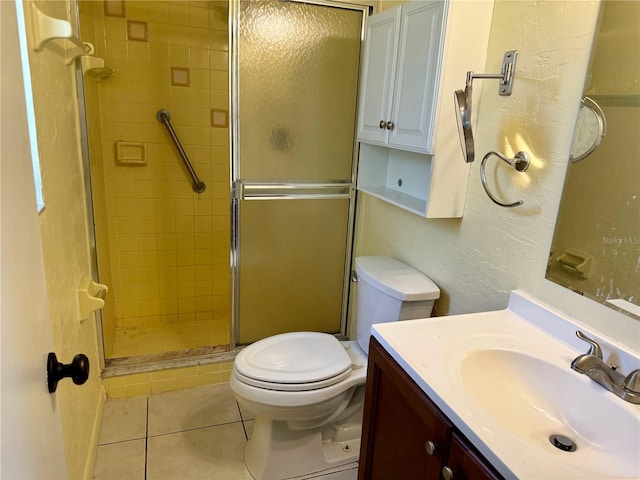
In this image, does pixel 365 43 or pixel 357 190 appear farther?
pixel 357 190

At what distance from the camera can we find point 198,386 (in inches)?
89.5

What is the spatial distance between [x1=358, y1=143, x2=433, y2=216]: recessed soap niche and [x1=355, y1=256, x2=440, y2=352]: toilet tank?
0.27 meters

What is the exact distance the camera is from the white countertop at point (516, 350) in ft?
2.61

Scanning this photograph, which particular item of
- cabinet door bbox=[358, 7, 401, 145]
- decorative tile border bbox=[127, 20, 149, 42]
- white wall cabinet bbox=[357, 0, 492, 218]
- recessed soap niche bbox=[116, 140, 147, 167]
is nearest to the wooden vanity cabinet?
white wall cabinet bbox=[357, 0, 492, 218]

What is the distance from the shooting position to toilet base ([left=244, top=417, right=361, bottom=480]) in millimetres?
1739

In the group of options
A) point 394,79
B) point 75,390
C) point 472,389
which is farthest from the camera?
point 394,79

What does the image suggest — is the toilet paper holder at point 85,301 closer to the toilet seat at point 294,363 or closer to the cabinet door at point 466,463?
the toilet seat at point 294,363

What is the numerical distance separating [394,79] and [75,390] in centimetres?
158

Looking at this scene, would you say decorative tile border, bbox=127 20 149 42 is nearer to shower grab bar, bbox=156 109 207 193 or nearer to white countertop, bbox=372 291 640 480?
shower grab bar, bbox=156 109 207 193

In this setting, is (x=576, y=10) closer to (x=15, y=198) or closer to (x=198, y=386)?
(x=15, y=198)

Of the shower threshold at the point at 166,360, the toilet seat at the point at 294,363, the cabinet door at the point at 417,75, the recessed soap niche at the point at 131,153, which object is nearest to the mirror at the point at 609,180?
the cabinet door at the point at 417,75

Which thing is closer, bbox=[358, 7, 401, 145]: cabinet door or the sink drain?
the sink drain

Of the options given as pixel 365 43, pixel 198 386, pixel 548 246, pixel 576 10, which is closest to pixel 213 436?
pixel 198 386

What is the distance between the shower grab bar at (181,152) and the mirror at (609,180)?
2.02 metres
